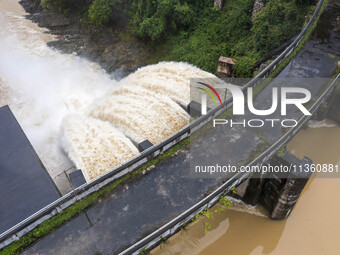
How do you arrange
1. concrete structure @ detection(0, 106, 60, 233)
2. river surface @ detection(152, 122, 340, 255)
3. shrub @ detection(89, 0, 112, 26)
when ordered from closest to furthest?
1. concrete structure @ detection(0, 106, 60, 233)
2. river surface @ detection(152, 122, 340, 255)
3. shrub @ detection(89, 0, 112, 26)

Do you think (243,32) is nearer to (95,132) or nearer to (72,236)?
(95,132)

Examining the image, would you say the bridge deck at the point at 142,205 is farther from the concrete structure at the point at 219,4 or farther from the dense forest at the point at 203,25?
the concrete structure at the point at 219,4

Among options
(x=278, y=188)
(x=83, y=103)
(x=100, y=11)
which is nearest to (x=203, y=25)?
(x=100, y=11)

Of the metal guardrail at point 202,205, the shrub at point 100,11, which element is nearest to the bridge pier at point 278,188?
the metal guardrail at point 202,205

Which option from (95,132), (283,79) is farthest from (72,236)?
(283,79)

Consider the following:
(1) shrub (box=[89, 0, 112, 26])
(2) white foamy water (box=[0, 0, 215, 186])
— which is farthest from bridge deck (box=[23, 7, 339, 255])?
(1) shrub (box=[89, 0, 112, 26])

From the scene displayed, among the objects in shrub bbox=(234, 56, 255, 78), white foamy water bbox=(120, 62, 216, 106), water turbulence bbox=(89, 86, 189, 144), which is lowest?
water turbulence bbox=(89, 86, 189, 144)

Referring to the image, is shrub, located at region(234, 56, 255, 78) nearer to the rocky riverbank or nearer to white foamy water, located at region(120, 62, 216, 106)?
white foamy water, located at region(120, 62, 216, 106)
